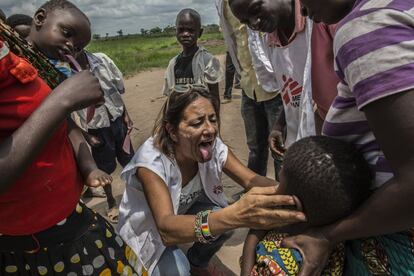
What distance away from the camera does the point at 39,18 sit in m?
2.03

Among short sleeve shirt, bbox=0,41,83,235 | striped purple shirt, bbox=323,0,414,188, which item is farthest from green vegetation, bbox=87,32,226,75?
striped purple shirt, bbox=323,0,414,188

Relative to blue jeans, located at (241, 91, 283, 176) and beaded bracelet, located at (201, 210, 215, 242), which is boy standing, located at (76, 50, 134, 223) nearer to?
blue jeans, located at (241, 91, 283, 176)

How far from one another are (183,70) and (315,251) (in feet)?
10.6

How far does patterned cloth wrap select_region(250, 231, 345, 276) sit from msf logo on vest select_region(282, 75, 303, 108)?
1.28 m

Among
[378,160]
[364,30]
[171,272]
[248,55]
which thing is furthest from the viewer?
[248,55]

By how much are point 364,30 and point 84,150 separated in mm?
1035

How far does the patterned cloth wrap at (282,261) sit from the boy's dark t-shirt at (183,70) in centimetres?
291

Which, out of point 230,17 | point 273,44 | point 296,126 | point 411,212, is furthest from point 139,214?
point 230,17

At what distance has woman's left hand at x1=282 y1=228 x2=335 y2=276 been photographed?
104cm

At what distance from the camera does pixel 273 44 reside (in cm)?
244

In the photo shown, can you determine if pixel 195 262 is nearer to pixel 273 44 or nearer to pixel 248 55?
pixel 273 44

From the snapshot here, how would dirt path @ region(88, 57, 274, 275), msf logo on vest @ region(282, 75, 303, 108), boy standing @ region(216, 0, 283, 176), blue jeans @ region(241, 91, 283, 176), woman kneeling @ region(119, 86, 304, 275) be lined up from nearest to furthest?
woman kneeling @ region(119, 86, 304, 275) → msf logo on vest @ region(282, 75, 303, 108) → dirt path @ region(88, 57, 274, 275) → boy standing @ region(216, 0, 283, 176) → blue jeans @ region(241, 91, 283, 176)

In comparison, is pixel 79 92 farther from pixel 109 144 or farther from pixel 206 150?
pixel 109 144

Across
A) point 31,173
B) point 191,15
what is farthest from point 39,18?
point 191,15
